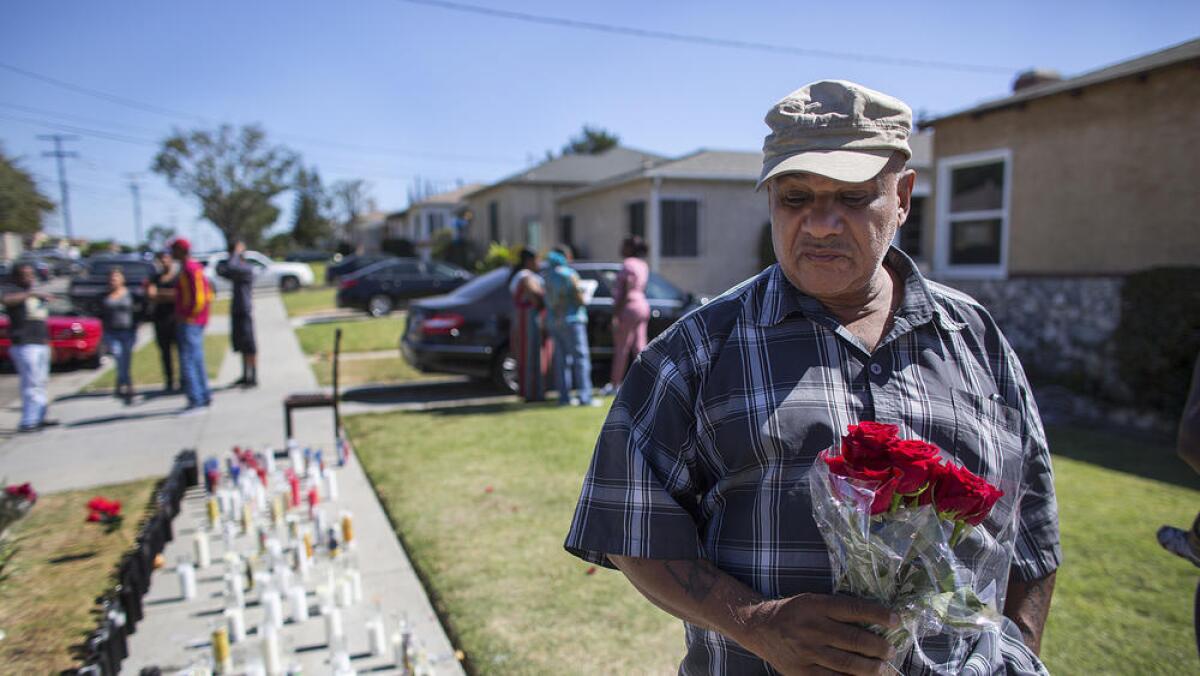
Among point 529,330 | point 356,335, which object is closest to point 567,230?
point 356,335

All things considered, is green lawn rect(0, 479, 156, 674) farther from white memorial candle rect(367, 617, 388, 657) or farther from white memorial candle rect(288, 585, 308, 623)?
white memorial candle rect(367, 617, 388, 657)

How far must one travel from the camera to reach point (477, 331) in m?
9.38

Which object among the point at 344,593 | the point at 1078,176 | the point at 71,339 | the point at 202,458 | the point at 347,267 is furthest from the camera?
the point at 347,267

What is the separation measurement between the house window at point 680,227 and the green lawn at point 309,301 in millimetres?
11148

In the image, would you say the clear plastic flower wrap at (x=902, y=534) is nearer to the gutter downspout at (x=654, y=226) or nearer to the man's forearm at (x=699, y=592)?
the man's forearm at (x=699, y=592)

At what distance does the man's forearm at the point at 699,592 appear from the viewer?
55.5 inches

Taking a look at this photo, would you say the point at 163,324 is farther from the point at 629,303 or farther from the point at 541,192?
the point at 541,192

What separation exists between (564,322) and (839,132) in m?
7.19

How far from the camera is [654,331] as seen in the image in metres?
9.97

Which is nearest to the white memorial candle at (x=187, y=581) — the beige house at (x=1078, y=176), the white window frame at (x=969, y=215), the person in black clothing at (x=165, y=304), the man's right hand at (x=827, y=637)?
the man's right hand at (x=827, y=637)

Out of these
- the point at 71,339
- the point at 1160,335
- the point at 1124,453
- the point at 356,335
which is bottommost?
the point at 1124,453

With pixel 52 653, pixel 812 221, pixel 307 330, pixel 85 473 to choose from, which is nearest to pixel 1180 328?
pixel 812 221

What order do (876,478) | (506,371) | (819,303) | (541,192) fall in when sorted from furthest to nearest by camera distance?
(541,192) < (506,371) < (819,303) < (876,478)

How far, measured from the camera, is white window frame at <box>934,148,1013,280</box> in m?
10.7
